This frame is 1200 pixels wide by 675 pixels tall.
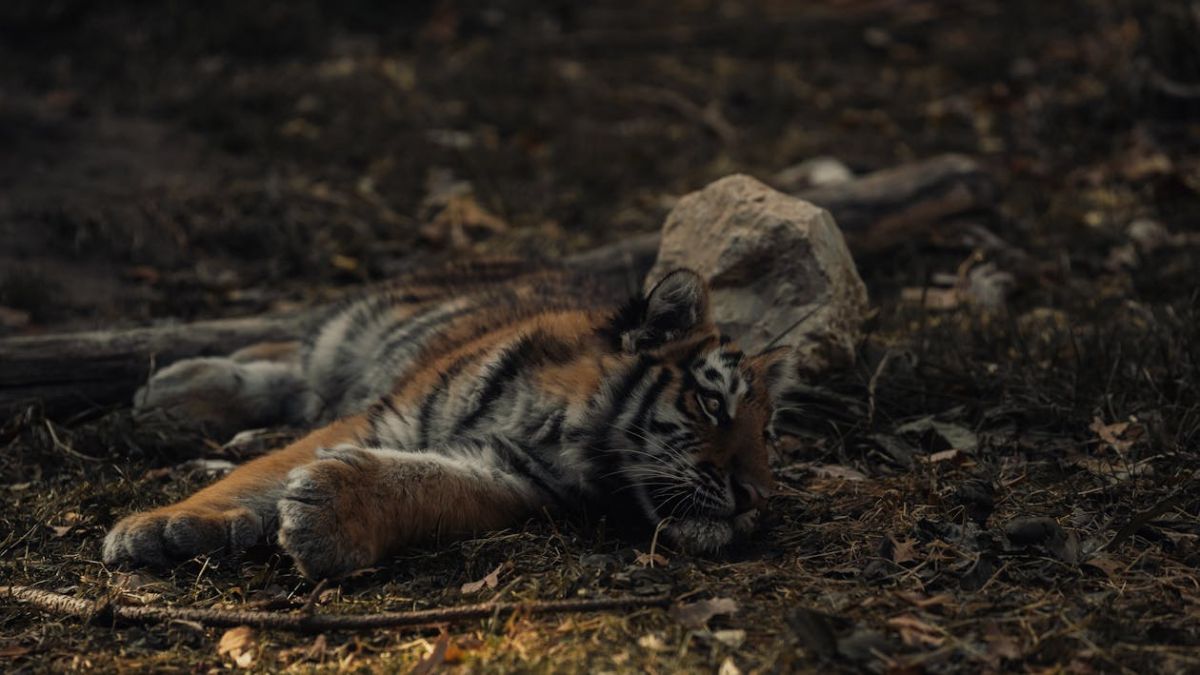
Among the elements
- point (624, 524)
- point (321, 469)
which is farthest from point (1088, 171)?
point (321, 469)

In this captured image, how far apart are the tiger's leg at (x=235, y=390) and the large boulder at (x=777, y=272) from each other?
165 centimetres

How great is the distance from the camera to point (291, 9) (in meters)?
9.48

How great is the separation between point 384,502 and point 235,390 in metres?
1.73

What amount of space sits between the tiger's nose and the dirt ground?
0.14 m

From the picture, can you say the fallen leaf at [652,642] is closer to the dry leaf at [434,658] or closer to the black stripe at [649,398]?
the dry leaf at [434,658]

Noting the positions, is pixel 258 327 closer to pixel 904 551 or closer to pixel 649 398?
pixel 649 398

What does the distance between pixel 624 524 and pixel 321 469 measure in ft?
2.79

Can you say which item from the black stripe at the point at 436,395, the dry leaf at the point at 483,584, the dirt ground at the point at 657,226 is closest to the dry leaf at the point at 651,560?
the dirt ground at the point at 657,226

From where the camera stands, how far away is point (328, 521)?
9.86ft

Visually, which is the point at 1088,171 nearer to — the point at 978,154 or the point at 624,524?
the point at 978,154

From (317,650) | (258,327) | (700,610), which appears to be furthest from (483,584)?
(258,327)

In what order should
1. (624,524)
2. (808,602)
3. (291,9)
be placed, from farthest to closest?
1. (291,9)
2. (624,524)
3. (808,602)

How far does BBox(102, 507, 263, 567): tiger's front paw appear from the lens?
10.5 feet

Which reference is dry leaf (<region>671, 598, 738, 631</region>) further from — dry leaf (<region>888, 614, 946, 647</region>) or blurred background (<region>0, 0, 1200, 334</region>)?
blurred background (<region>0, 0, 1200, 334</region>)
